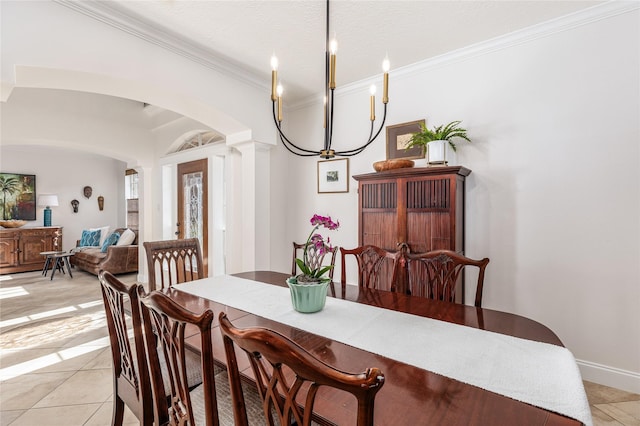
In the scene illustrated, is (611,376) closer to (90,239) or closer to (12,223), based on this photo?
(90,239)

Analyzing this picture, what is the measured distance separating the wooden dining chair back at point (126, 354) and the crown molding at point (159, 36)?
1925 millimetres

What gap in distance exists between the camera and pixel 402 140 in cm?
297

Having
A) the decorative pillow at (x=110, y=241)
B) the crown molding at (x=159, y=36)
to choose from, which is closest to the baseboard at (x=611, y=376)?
the crown molding at (x=159, y=36)

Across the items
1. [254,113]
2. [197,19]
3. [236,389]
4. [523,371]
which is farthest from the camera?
[254,113]

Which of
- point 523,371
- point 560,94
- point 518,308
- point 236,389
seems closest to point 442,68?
point 560,94

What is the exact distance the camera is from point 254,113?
3.29 meters

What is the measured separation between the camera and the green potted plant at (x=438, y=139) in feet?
8.21

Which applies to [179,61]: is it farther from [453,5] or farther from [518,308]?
[518,308]

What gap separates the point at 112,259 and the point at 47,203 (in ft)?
9.05

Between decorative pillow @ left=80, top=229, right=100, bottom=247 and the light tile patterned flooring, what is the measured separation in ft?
8.39

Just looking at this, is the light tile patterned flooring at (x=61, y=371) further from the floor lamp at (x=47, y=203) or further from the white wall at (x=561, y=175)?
the floor lamp at (x=47, y=203)

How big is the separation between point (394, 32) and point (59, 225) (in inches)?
322

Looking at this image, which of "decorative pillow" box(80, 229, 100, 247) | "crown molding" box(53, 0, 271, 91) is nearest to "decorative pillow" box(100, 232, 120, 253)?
"decorative pillow" box(80, 229, 100, 247)

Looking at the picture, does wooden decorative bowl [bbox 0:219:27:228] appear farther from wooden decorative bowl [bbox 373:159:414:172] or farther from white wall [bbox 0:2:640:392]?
wooden decorative bowl [bbox 373:159:414:172]
